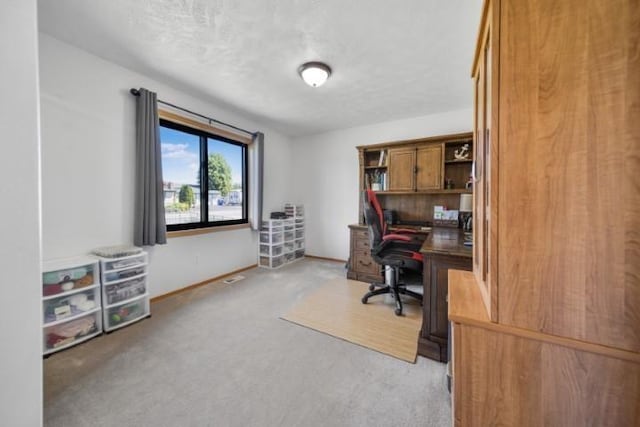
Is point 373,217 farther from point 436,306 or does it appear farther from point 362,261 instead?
point 362,261

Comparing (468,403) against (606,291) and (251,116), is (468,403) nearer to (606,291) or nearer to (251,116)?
(606,291)

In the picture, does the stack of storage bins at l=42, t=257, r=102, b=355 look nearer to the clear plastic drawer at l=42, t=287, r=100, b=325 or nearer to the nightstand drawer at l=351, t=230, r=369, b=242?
the clear plastic drawer at l=42, t=287, r=100, b=325

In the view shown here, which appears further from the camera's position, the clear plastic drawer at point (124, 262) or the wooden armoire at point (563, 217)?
the clear plastic drawer at point (124, 262)

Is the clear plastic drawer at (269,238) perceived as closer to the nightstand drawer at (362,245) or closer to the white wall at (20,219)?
the nightstand drawer at (362,245)

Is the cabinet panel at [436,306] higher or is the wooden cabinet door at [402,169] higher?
the wooden cabinet door at [402,169]

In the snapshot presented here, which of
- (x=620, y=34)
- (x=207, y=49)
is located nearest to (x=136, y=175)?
(x=207, y=49)

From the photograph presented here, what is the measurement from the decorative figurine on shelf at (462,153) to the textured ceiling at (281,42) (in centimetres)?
64

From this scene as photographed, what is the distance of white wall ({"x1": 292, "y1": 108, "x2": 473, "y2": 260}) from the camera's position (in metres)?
3.98

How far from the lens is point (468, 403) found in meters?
0.79

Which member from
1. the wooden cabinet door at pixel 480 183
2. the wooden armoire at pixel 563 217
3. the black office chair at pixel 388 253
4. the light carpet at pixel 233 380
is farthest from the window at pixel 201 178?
the wooden armoire at pixel 563 217

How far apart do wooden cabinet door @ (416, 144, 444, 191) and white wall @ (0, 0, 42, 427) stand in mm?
3499

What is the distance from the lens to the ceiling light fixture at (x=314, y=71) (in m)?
2.18

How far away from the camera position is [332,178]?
4.41 metres

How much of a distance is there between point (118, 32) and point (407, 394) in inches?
128
